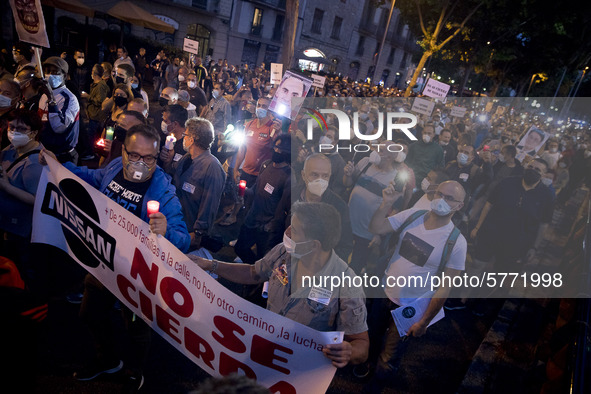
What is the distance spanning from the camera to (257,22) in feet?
112

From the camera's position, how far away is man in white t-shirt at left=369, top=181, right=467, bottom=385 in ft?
10.2

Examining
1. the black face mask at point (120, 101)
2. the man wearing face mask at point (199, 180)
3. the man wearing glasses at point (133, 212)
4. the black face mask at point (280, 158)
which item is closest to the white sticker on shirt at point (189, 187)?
the man wearing face mask at point (199, 180)

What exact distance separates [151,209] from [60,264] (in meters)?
2.35

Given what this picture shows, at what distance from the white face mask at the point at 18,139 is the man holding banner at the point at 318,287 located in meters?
2.65

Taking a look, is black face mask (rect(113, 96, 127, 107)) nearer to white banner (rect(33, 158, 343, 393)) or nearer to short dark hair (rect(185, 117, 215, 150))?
short dark hair (rect(185, 117, 215, 150))

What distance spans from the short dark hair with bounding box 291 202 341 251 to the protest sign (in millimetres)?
4567

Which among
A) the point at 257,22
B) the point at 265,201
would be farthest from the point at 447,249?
the point at 257,22

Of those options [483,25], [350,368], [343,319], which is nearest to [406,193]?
[350,368]

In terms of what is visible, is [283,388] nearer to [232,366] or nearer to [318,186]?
[232,366]

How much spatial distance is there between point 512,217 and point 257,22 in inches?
1340

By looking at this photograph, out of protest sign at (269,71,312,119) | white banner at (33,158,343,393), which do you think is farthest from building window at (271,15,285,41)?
white banner at (33,158,343,393)

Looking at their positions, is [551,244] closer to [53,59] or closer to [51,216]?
[51,216]

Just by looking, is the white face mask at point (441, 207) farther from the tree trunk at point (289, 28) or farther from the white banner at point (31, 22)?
the tree trunk at point (289, 28)

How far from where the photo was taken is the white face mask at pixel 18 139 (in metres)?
3.23
